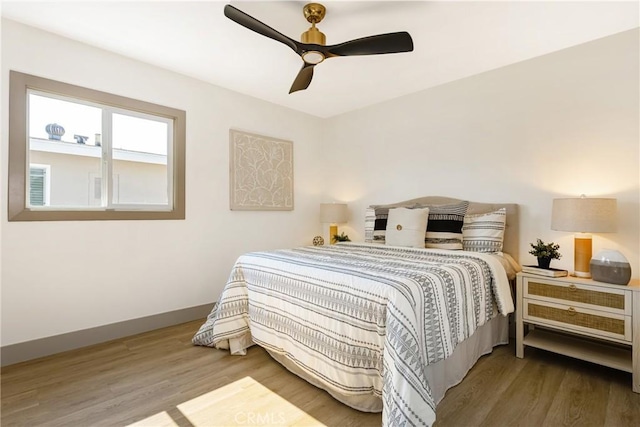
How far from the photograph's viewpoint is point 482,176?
3021 mm

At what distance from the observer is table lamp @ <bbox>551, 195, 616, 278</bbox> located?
81.9 inches

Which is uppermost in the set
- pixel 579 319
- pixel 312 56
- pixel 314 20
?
pixel 314 20

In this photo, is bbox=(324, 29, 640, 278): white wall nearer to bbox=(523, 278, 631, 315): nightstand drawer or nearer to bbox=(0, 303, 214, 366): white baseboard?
bbox=(523, 278, 631, 315): nightstand drawer

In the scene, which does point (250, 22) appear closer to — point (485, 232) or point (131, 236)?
point (131, 236)

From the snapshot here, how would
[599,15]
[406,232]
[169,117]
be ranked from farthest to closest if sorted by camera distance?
[169,117]
[406,232]
[599,15]

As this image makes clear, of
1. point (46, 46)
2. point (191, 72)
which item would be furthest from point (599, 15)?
point (46, 46)

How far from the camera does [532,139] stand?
107 inches

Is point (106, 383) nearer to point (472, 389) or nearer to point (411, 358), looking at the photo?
point (411, 358)

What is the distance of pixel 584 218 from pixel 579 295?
0.52m

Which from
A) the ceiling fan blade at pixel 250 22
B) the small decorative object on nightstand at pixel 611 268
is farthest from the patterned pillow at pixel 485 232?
the ceiling fan blade at pixel 250 22

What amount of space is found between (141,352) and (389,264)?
2.04m

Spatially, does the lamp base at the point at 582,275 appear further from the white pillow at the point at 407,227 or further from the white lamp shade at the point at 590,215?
the white pillow at the point at 407,227

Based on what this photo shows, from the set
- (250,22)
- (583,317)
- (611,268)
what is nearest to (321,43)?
(250,22)

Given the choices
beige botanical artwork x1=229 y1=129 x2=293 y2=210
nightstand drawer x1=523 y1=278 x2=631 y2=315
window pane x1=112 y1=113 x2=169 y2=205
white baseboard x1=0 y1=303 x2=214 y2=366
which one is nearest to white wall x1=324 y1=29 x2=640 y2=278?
nightstand drawer x1=523 y1=278 x2=631 y2=315
